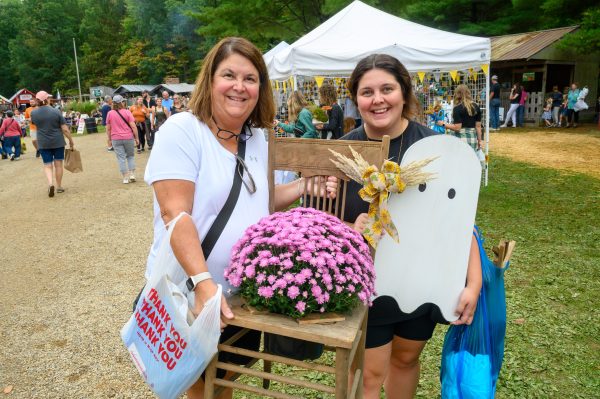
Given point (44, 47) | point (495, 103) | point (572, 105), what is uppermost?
point (44, 47)

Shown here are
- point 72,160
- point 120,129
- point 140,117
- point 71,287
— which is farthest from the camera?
point 140,117

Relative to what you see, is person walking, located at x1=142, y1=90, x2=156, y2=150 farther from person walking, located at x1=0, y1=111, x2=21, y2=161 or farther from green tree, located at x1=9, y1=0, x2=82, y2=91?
green tree, located at x1=9, y1=0, x2=82, y2=91

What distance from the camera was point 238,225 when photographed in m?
1.59

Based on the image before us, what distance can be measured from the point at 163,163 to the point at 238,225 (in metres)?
0.34

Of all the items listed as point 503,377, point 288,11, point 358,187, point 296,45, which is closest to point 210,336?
point 358,187

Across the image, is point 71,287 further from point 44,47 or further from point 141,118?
point 44,47

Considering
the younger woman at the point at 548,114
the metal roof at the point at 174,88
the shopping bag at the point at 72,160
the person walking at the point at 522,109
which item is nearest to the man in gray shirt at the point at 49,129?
the shopping bag at the point at 72,160

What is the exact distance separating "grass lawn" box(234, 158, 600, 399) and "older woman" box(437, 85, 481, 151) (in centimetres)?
103

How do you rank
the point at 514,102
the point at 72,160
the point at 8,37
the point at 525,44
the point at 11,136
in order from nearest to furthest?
the point at 72,160 < the point at 11,136 < the point at 514,102 < the point at 525,44 < the point at 8,37

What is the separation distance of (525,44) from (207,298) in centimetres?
2054

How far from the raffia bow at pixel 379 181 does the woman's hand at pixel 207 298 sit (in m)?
0.57

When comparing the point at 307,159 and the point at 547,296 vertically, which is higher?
the point at 307,159

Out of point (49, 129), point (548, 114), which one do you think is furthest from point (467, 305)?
point (548, 114)

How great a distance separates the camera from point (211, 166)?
1546 millimetres
